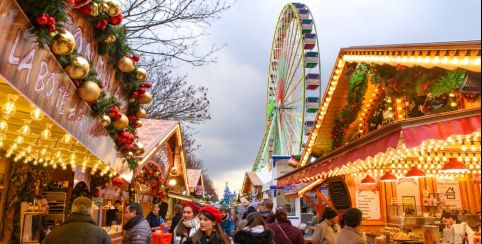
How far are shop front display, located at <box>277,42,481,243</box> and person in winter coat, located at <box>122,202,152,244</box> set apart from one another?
9.69ft

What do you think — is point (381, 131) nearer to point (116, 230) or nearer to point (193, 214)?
point (193, 214)

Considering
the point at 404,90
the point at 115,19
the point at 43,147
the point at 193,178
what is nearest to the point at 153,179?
the point at 43,147

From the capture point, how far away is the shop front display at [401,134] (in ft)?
14.5

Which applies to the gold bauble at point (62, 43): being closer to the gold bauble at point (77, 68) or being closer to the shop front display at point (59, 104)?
the shop front display at point (59, 104)

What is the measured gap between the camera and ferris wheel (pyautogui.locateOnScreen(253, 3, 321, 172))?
21.4m

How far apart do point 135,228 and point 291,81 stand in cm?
2086

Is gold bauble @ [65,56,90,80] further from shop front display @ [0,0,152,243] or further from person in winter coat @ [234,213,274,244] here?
person in winter coat @ [234,213,274,244]

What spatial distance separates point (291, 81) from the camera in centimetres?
2511

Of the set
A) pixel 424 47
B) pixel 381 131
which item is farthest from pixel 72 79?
pixel 424 47

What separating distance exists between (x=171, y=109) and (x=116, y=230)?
29.6 feet

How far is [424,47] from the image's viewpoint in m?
5.54

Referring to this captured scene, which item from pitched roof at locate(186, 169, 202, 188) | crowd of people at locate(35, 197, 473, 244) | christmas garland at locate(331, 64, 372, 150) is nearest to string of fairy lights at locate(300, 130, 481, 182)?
crowd of people at locate(35, 197, 473, 244)

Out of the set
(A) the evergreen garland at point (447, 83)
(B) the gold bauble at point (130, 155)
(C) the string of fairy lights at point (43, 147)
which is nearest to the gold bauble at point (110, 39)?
(C) the string of fairy lights at point (43, 147)

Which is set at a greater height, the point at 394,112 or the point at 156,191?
the point at 394,112
